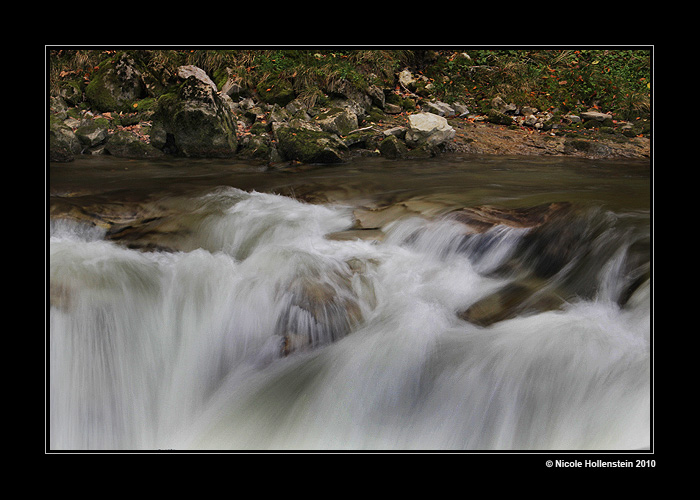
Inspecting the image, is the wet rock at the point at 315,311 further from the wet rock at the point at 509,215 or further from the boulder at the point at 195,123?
the boulder at the point at 195,123

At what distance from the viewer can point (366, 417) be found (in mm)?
2318

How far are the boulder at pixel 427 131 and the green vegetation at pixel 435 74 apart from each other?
A: 60 cm

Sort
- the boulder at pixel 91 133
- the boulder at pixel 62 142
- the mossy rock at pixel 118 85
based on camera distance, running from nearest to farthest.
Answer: the boulder at pixel 62 142, the boulder at pixel 91 133, the mossy rock at pixel 118 85

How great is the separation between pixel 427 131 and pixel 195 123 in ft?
8.31

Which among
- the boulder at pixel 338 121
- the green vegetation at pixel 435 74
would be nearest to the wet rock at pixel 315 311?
the green vegetation at pixel 435 74

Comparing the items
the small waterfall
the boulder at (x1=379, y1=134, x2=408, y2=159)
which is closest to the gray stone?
the boulder at (x1=379, y1=134, x2=408, y2=159)

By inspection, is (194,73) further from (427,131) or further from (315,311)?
(315,311)

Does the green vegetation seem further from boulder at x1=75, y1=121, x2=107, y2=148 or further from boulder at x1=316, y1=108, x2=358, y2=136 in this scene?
boulder at x1=75, y1=121, x2=107, y2=148

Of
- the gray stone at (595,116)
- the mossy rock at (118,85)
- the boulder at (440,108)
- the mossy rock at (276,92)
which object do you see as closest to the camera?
the mossy rock at (118,85)

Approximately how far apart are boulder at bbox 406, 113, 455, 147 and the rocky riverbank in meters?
0.01

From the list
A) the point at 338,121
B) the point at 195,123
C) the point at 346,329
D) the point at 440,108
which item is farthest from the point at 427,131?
the point at 346,329

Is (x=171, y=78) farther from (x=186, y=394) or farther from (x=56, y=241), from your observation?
(x=186, y=394)

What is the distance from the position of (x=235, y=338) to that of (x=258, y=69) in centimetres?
381

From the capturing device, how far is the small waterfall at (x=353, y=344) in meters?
2.23
